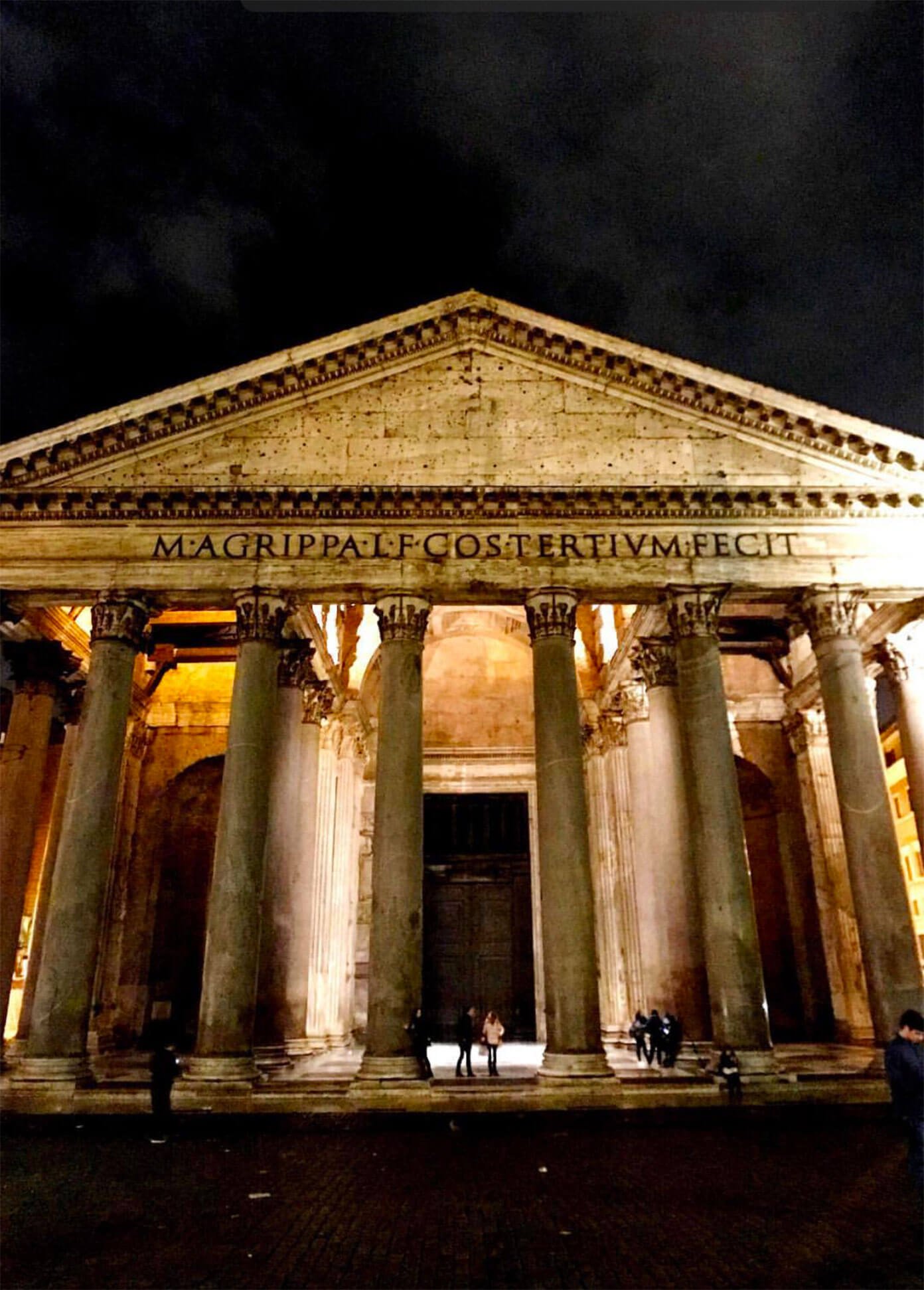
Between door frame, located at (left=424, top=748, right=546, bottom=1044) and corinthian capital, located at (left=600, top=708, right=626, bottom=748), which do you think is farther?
door frame, located at (left=424, top=748, right=546, bottom=1044)

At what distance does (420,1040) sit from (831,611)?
917 centimetres

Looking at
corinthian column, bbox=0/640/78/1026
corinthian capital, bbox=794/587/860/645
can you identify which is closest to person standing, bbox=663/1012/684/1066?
corinthian capital, bbox=794/587/860/645

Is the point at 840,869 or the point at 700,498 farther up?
the point at 700,498

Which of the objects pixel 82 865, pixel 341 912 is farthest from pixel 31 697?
pixel 341 912

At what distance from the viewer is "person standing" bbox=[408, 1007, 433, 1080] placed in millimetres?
11469

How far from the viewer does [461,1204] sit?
22.5ft

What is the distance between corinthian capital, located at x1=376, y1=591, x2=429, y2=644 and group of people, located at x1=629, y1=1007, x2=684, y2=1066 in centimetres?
730

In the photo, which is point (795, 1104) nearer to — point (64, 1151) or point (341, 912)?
point (64, 1151)

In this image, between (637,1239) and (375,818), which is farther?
(375,818)

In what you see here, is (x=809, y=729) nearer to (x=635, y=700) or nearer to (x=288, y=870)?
(x=635, y=700)

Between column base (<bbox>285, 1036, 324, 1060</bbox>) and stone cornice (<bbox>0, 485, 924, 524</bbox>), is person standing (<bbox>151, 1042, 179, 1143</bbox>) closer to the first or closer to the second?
column base (<bbox>285, 1036, 324, 1060</bbox>)

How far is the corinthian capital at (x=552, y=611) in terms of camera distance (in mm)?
13734

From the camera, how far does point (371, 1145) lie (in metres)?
9.34

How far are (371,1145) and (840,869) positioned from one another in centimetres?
1302
